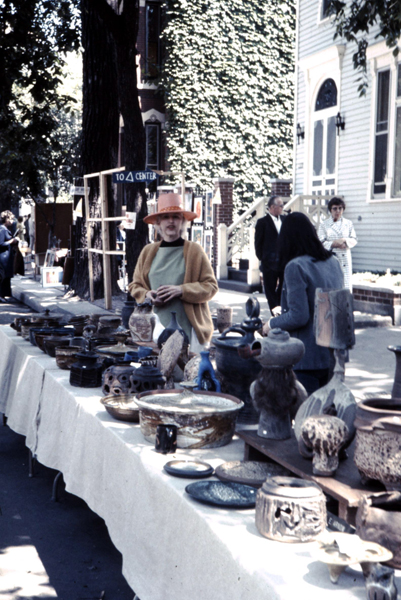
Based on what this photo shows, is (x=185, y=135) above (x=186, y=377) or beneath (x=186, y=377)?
above

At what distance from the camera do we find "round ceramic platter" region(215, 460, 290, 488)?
2.42m

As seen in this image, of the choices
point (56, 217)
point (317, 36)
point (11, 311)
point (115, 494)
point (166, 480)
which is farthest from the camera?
point (56, 217)

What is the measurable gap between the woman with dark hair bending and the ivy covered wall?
19.8 m

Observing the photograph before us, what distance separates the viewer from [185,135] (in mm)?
23031

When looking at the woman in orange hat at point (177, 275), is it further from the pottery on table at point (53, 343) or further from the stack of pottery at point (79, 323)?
the stack of pottery at point (79, 323)

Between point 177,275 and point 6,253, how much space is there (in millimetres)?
11300

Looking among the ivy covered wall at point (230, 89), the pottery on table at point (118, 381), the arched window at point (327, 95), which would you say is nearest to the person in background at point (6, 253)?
the arched window at point (327, 95)

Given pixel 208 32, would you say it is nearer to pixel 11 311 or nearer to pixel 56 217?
pixel 56 217

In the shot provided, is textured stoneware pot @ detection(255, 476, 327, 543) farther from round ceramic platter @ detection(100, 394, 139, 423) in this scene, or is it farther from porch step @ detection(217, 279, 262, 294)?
porch step @ detection(217, 279, 262, 294)

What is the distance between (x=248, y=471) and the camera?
8.24ft

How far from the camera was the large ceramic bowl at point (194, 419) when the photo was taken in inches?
111

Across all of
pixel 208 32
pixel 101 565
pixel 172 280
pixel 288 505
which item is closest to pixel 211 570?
pixel 288 505

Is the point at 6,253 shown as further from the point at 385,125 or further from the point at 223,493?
the point at 223,493

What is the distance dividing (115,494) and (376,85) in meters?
13.6
